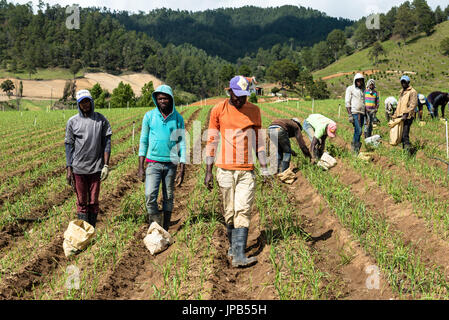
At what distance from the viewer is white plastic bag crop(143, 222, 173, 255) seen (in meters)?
4.54

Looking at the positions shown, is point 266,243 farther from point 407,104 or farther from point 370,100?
point 370,100

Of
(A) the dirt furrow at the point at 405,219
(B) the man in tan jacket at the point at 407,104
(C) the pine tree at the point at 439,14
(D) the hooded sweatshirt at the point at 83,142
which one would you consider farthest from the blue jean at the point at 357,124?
(C) the pine tree at the point at 439,14

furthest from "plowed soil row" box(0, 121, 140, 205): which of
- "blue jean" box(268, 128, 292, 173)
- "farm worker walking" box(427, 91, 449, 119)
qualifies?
"farm worker walking" box(427, 91, 449, 119)

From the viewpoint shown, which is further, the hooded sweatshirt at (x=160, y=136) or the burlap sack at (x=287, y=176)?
the burlap sack at (x=287, y=176)

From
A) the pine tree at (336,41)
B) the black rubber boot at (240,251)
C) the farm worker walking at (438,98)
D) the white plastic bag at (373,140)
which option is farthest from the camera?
the pine tree at (336,41)

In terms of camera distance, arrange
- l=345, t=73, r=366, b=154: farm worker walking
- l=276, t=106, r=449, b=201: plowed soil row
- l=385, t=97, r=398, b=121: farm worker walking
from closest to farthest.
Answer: l=276, t=106, r=449, b=201: plowed soil row < l=345, t=73, r=366, b=154: farm worker walking < l=385, t=97, r=398, b=121: farm worker walking

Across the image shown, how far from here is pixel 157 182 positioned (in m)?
4.80

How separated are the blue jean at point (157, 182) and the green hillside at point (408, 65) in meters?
63.7

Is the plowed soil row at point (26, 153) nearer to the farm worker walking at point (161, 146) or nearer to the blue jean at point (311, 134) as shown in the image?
the farm worker walking at point (161, 146)

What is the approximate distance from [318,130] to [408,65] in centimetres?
9536

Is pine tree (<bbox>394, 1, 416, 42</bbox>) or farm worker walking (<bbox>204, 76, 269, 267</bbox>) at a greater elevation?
pine tree (<bbox>394, 1, 416, 42</bbox>)

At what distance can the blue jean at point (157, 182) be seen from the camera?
15.6 feet

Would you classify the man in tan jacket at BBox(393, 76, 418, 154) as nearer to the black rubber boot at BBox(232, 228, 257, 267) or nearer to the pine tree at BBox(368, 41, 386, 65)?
the black rubber boot at BBox(232, 228, 257, 267)
